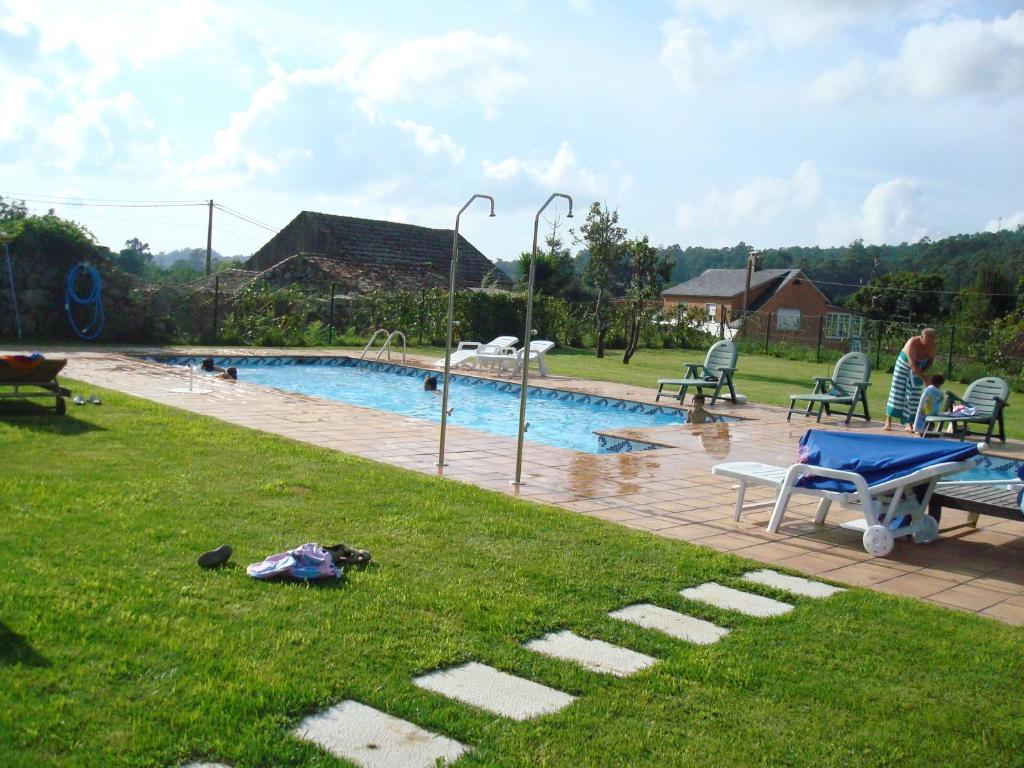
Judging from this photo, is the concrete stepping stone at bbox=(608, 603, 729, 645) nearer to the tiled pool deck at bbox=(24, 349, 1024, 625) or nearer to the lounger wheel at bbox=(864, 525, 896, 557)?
the tiled pool deck at bbox=(24, 349, 1024, 625)

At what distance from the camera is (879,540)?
19.6 feet

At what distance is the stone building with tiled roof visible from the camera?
30891mm

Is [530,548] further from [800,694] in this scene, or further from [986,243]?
[986,243]

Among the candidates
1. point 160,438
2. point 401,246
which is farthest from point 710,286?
point 160,438

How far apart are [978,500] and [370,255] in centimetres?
2918

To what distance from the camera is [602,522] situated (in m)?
6.41

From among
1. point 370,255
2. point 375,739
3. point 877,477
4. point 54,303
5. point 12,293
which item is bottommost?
point 375,739

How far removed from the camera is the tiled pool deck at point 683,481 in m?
5.68

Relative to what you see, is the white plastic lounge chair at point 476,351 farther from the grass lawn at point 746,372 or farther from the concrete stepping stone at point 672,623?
the concrete stepping stone at point 672,623

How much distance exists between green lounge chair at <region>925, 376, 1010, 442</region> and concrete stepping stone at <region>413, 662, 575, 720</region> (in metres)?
9.26

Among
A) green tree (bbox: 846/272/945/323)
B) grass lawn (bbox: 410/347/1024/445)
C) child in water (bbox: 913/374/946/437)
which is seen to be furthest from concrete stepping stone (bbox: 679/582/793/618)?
green tree (bbox: 846/272/945/323)

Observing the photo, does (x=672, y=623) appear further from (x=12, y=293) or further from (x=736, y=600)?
(x=12, y=293)

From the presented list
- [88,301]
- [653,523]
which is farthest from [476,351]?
[653,523]

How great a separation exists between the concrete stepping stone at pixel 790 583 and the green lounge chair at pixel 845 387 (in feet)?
27.3
